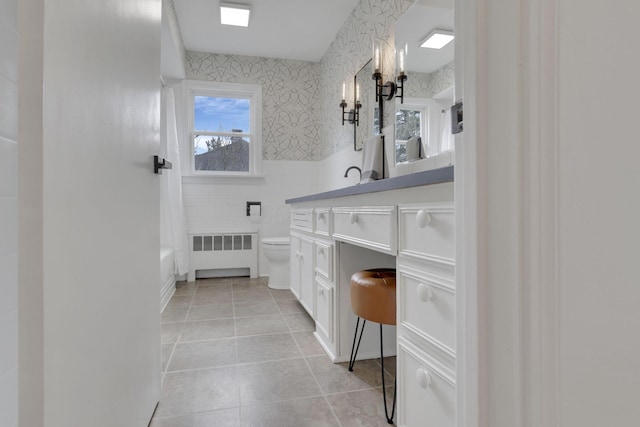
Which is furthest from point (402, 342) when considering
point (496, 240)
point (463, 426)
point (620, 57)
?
point (620, 57)

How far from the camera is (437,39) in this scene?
1.74 meters

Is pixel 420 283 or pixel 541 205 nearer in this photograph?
pixel 541 205

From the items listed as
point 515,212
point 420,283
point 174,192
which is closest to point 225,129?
point 174,192

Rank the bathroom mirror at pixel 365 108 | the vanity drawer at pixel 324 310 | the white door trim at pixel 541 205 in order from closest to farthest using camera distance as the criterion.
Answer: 1. the white door trim at pixel 541 205
2. the vanity drawer at pixel 324 310
3. the bathroom mirror at pixel 365 108

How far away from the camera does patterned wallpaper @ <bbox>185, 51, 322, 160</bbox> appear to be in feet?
13.1

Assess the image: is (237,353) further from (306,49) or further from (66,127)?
(306,49)

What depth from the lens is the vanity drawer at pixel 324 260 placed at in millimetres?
1769

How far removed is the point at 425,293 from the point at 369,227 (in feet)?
1.45

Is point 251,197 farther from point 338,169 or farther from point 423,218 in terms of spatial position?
point 423,218

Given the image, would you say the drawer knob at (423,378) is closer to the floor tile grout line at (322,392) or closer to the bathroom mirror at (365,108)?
the floor tile grout line at (322,392)

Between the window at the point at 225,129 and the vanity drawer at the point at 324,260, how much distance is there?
2.30 m

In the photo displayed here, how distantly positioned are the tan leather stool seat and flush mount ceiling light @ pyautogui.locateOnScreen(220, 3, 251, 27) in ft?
9.34

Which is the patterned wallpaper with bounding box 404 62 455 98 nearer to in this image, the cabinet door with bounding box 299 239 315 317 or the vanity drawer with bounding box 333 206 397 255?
the vanity drawer with bounding box 333 206 397 255

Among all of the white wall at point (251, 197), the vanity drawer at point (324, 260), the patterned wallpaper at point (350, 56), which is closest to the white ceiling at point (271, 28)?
the patterned wallpaper at point (350, 56)
